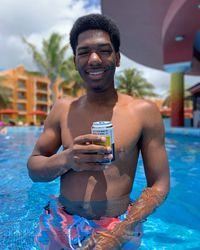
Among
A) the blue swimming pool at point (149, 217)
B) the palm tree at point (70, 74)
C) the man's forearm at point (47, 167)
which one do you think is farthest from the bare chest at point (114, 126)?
the palm tree at point (70, 74)

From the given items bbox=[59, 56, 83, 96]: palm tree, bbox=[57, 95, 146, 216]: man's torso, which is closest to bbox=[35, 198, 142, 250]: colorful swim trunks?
bbox=[57, 95, 146, 216]: man's torso

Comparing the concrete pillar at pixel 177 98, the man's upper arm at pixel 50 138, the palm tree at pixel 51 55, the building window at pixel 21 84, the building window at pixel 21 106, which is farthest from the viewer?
the building window at pixel 21 106

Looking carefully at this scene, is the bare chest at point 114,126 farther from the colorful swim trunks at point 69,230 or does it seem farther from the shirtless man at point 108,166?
the colorful swim trunks at point 69,230

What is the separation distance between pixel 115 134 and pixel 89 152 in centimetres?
36

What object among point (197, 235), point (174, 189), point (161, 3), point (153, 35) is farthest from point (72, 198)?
point (153, 35)

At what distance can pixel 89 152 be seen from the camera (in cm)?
116

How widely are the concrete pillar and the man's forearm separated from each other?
13.2 metres

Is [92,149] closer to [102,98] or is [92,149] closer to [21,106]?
[102,98]

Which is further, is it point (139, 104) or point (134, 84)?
point (134, 84)

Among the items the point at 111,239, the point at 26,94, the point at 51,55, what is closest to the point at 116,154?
the point at 111,239

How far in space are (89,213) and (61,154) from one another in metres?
0.40

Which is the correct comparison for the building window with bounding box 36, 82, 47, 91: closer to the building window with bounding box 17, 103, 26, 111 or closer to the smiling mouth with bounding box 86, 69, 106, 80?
the building window with bounding box 17, 103, 26, 111

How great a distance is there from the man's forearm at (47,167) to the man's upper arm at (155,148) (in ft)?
1.48

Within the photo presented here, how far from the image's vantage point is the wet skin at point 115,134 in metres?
1.43
